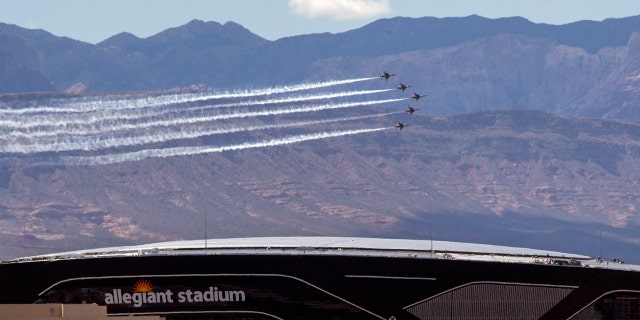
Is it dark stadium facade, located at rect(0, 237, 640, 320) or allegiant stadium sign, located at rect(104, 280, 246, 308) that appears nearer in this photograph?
dark stadium facade, located at rect(0, 237, 640, 320)

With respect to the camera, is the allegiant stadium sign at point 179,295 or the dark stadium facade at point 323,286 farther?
the allegiant stadium sign at point 179,295

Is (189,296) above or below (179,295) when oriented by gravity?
below

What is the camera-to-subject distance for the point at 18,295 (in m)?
194

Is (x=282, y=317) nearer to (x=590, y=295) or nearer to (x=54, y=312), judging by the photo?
(x=590, y=295)

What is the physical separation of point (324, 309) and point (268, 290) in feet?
18.1

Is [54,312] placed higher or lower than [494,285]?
lower

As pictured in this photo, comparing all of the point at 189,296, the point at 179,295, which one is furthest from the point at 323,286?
the point at 179,295

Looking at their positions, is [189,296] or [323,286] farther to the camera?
[189,296]

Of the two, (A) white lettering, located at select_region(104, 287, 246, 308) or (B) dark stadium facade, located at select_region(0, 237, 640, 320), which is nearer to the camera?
(B) dark stadium facade, located at select_region(0, 237, 640, 320)

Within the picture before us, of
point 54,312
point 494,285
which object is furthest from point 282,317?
point 54,312

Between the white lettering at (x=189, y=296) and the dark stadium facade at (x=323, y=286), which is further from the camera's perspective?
the white lettering at (x=189, y=296)

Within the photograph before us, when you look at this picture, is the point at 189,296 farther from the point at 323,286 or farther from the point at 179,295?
the point at 323,286

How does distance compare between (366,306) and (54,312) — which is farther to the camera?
(366,306)

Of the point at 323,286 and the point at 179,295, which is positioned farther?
the point at 179,295
